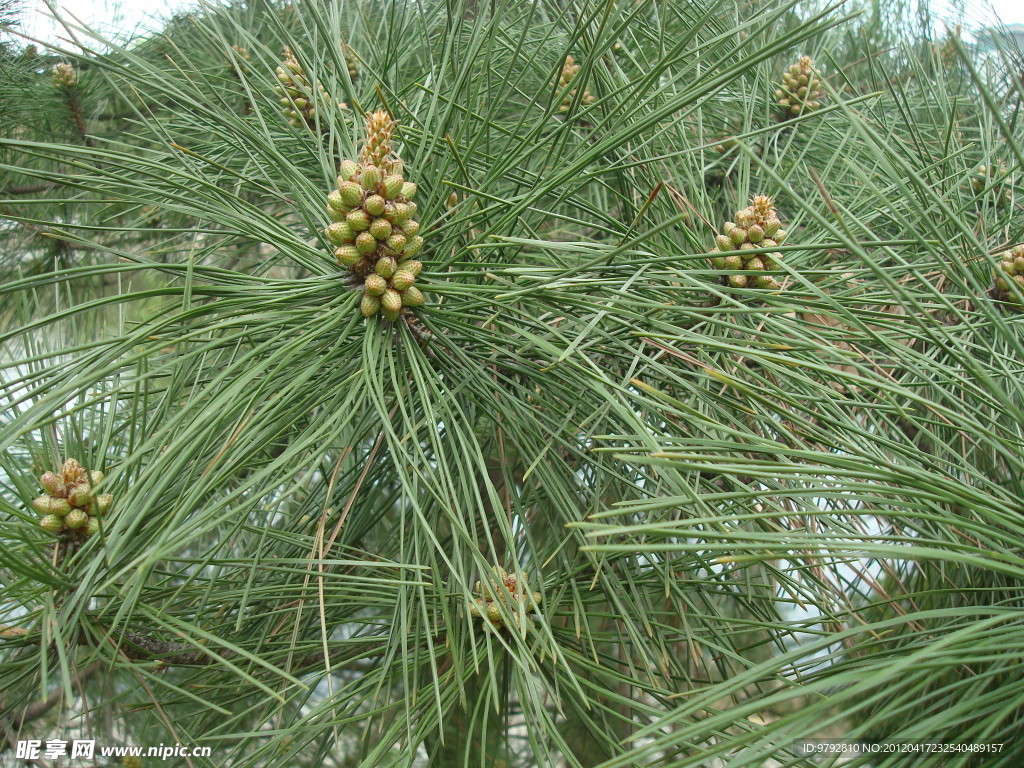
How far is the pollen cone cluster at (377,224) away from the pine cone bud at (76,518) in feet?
0.98

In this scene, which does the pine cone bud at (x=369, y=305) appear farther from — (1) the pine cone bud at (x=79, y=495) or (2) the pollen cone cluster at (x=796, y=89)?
(2) the pollen cone cluster at (x=796, y=89)

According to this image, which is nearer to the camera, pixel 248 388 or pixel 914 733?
pixel 914 733

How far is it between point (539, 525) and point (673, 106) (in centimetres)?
72

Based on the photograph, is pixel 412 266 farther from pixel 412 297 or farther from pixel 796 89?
pixel 796 89

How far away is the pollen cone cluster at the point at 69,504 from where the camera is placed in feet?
2.02

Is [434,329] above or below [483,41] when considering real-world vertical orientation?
below

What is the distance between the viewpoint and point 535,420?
25.0 inches

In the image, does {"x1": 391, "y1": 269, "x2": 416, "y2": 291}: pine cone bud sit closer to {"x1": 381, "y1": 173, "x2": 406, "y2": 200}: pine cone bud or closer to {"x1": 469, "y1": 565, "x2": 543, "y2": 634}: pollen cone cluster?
{"x1": 381, "y1": 173, "x2": 406, "y2": 200}: pine cone bud

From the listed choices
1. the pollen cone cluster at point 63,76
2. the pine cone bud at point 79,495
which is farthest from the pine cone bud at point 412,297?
the pollen cone cluster at point 63,76

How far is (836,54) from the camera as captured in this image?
138cm

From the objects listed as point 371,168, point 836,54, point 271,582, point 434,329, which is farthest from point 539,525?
point 836,54

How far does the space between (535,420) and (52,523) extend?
1.32 feet

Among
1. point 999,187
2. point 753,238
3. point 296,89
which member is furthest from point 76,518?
point 999,187

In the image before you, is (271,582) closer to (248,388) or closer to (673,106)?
(248,388)
